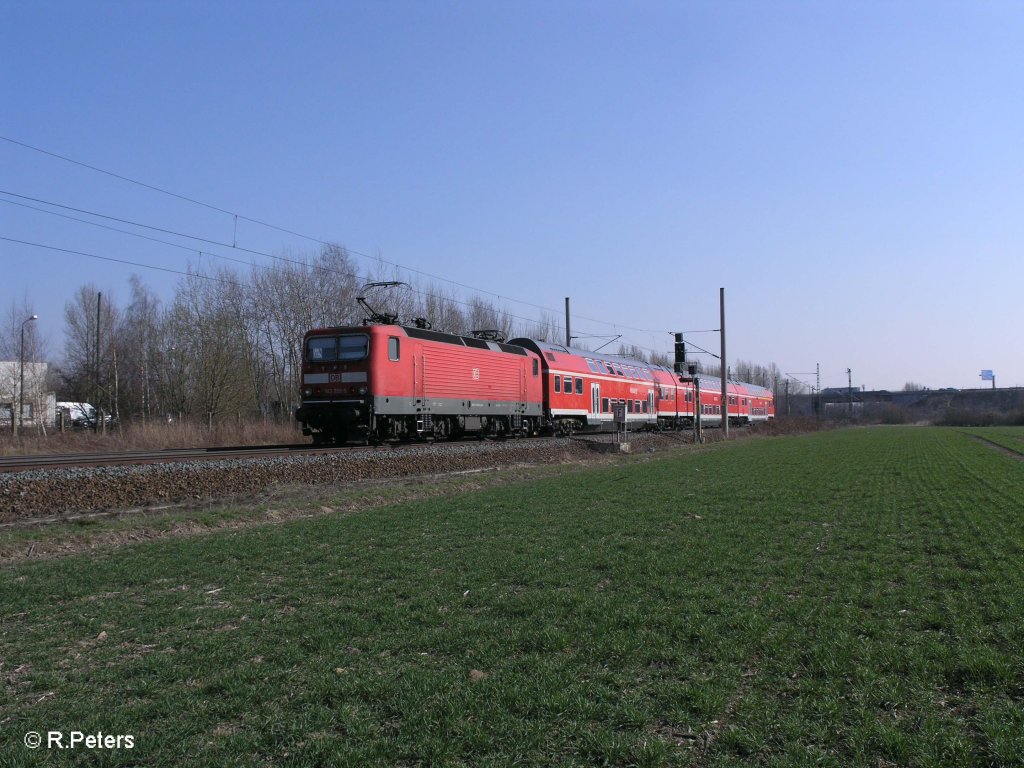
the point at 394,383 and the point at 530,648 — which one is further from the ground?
the point at 394,383

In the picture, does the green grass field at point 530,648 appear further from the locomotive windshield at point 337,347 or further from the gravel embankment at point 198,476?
the locomotive windshield at point 337,347

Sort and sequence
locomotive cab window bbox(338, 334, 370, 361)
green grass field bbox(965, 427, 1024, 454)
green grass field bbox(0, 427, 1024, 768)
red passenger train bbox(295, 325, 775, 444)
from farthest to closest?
green grass field bbox(965, 427, 1024, 454) < red passenger train bbox(295, 325, 775, 444) < locomotive cab window bbox(338, 334, 370, 361) < green grass field bbox(0, 427, 1024, 768)

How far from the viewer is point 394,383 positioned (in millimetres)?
23125

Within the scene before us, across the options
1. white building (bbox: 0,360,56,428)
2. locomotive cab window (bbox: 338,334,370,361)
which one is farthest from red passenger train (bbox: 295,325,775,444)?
white building (bbox: 0,360,56,428)

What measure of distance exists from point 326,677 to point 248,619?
6.16 ft

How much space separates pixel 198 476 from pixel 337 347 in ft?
27.4

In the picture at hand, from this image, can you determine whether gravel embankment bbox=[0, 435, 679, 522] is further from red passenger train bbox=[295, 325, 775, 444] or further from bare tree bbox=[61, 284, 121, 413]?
bare tree bbox=[61, 284, 121, 413]

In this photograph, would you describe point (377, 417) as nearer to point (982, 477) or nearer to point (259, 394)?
point (982, 477)

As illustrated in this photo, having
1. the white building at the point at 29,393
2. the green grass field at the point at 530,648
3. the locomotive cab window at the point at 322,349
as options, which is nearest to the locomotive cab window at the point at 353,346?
the locomotive cab window at the point at 322,349

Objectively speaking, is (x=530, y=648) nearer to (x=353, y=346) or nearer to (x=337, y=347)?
(x=353, y=346)

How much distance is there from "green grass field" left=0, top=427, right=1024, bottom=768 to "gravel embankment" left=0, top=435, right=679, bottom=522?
332 cm

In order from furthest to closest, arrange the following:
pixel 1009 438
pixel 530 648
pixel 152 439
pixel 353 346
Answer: pixel 1009 438 < pixel 152 439 < pixel 353 346 < pixel 530 648

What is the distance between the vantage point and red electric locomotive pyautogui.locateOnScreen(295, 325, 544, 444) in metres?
22.4

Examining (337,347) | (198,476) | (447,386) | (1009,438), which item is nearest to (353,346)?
(337,347)
